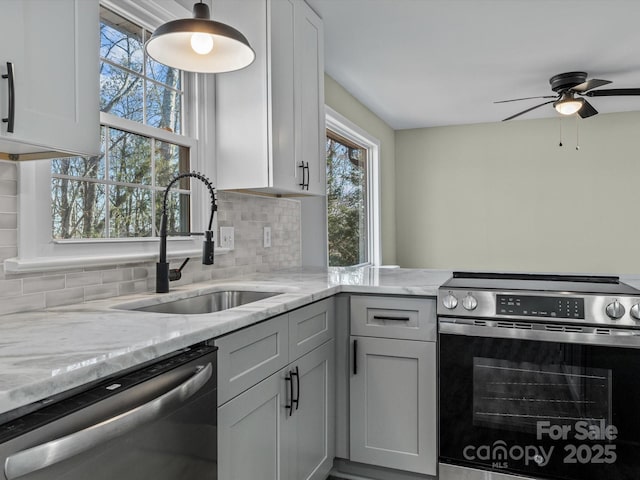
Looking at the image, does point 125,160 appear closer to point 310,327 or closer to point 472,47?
point 310,327

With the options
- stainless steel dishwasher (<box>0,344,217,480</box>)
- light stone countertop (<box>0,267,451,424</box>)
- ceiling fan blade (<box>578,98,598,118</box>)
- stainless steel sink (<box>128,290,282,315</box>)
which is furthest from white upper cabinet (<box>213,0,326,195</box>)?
ceiling fan blade (<box>578,98,598,118</box>)

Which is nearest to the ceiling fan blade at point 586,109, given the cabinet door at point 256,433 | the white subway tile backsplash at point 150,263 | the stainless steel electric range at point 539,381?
the stainless steel electric range at point 539,381

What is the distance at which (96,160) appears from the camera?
5.35 ft

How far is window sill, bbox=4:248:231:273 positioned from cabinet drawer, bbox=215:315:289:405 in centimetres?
60

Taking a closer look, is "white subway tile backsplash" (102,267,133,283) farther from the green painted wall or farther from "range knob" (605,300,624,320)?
the green painted wall

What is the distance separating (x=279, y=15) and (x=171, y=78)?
2.09ft

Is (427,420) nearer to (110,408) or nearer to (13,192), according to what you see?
(110,408)

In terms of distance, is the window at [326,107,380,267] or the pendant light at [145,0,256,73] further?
the window at [326,107,380,267]

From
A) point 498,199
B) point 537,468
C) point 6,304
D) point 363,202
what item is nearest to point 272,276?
point 6,304

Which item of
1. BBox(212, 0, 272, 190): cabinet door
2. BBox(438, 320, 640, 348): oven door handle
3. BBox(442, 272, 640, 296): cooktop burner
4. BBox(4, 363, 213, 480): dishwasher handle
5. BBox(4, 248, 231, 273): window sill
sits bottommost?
BBox(438, 320, 640, 348): oven door handle

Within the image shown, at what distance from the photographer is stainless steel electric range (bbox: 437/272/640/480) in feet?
5.48

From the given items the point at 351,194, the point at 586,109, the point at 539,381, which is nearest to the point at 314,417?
the point at 539,381

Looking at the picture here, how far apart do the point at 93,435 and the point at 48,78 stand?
2.73 ft

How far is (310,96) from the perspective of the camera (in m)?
2.60
